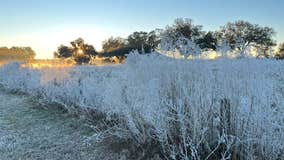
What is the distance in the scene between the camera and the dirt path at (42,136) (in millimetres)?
5035

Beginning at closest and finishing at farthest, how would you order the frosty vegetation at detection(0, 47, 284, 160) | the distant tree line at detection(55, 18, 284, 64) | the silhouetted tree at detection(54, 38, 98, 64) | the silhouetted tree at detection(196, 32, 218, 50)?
the frosty vegetation at detection(0, 47, 284, 160) < the silhouetted tree at detection(196, 32, 218, 50) < the distant tree line at detection(55, 18, 284, 64) < the silhouetted tree at detection(54, 38, 98, 64)

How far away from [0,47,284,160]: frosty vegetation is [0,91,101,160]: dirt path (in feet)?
1.29

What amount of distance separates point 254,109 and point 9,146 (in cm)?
346

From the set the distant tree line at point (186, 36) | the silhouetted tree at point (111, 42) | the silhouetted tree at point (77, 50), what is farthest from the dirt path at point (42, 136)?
the silhouetted tree at point (111, 42)

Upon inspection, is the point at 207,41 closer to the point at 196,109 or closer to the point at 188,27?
→ the point at 188,27

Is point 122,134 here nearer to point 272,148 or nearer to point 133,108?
point 133,108

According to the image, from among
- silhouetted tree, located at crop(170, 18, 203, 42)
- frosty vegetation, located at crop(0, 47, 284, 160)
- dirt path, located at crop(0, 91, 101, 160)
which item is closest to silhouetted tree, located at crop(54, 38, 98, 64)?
silhouetted tree, located at crop(170, 18, 203, 42)

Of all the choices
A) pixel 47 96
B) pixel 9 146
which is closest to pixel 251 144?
pixel 9 146

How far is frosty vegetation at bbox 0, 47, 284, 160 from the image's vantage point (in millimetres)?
3748

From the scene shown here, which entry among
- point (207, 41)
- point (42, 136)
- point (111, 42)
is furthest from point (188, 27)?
point (42, 136)

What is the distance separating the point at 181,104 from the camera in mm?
4137

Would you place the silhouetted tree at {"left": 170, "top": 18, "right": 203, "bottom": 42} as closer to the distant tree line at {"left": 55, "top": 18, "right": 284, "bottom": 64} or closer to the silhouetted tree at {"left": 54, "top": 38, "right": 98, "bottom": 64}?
the distant tree line at {"left": 55, "top": 18, "right": 284, "bottom": 64}

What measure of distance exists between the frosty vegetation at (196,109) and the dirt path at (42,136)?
39 centimetres

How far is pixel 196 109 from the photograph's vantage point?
410 cm
